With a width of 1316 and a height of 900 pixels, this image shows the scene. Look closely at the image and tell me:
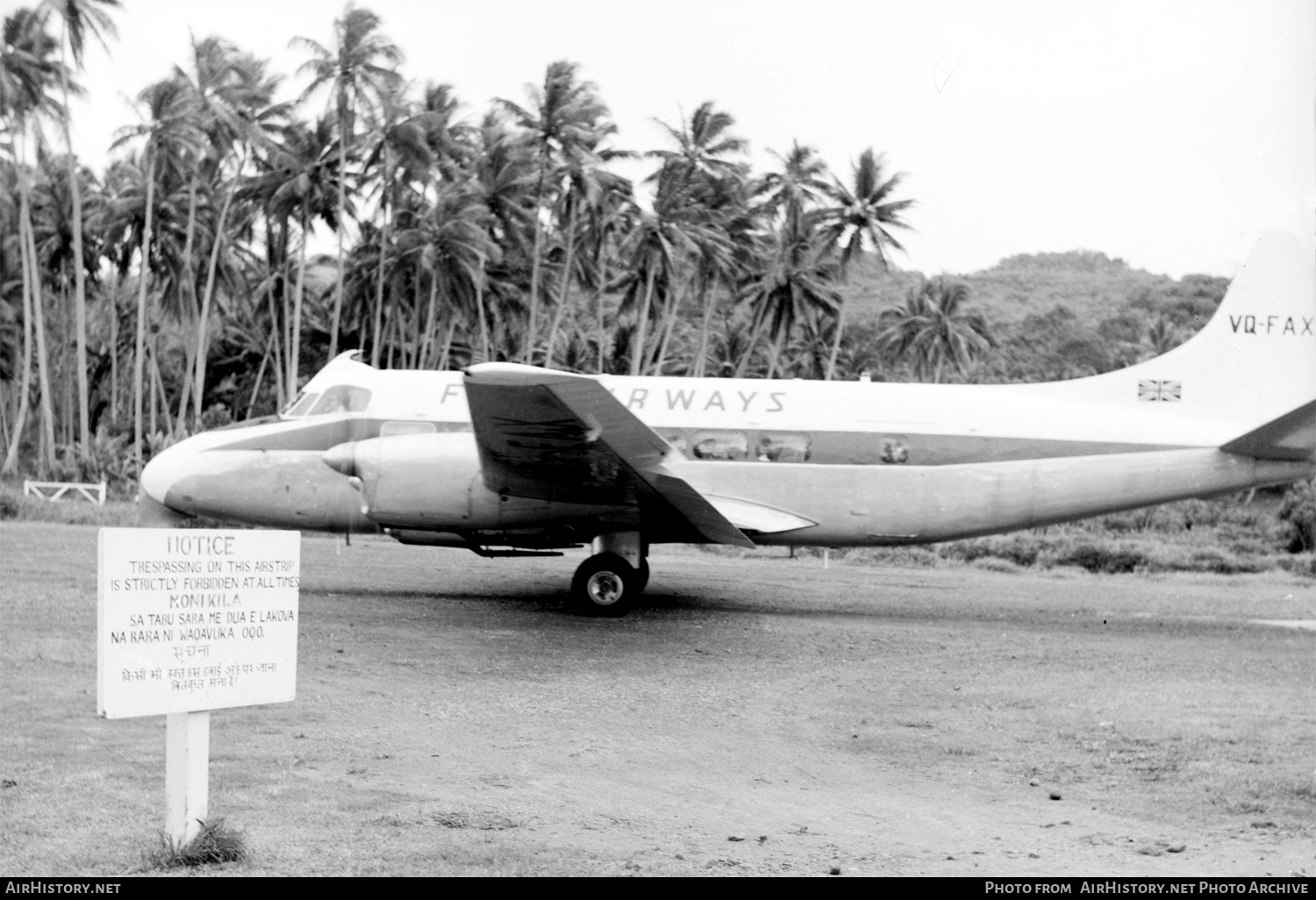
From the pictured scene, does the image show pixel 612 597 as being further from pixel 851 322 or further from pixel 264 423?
pixel 851 322

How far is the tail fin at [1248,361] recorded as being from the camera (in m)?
14.9

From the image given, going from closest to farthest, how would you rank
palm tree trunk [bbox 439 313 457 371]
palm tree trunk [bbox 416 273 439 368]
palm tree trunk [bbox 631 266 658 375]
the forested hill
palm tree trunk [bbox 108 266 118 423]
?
palm tree trunk [bbox 416 273 439 368] < palm tree trunk [bbox 631 266 658 375] < palm tree trunk [bbox 439 313 457 371] < palm tree trunk [bbox 108 266 118 423] < the forested hill

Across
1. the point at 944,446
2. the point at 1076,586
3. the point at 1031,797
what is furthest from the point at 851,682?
the point at 1076,586

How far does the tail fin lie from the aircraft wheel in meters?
6.32

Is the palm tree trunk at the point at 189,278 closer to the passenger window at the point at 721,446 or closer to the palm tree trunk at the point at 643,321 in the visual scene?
the palm tree trunk at the point at 643,321

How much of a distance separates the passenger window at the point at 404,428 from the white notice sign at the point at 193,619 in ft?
31.5

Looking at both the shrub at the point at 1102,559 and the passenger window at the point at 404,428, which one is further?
the shrub at the point at 1102,559

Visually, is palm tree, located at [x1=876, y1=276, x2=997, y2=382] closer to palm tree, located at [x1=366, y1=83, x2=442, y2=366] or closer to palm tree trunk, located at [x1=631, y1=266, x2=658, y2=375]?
palm tree trunk, located at [x1=631, y1=266, x2=658, y2=375]

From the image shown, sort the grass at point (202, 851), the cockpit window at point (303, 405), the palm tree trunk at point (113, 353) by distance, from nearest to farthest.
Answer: the grass at point (202, 851)
the cockpit window at point (303, 405)
the palm tree trunk at point (113, 353)

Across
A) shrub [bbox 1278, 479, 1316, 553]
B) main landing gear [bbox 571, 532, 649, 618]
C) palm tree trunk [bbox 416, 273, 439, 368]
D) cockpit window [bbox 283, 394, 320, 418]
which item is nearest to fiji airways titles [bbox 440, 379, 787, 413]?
cockpit window [bbox 283, 394, 320, 418]

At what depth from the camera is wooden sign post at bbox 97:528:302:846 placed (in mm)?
4902

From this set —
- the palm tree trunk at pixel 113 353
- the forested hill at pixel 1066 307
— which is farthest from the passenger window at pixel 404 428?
the forested hill at pixel 1066 307

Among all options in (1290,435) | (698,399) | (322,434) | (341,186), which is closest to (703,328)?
(341,186)

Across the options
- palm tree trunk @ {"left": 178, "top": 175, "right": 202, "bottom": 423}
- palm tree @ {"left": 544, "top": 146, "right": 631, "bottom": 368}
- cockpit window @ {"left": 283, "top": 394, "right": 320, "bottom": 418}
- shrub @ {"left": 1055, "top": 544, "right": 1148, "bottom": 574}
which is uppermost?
palm tree @ {"left": 544, "top": 146, "right": 631, "bottom": 368}
